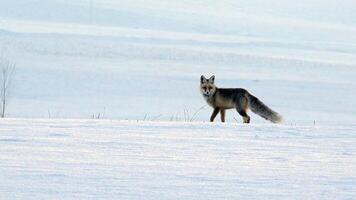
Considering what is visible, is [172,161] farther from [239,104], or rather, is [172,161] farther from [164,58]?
[164,58]

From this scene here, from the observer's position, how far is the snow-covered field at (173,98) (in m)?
3.85

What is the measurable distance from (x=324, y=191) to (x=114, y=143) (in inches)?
68.9

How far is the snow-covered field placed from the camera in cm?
385

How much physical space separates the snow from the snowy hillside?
25.1ft

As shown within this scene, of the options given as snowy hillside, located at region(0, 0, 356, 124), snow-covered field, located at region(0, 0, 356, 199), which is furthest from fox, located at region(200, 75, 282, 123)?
snowy hillside, located at region(0, 0, 356, 124)

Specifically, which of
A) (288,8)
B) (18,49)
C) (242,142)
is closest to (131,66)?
(18,49)

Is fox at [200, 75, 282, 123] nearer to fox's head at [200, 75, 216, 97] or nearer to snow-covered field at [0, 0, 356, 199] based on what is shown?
fox's head at [200, 75, 216, 97]

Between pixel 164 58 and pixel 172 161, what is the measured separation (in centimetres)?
2304

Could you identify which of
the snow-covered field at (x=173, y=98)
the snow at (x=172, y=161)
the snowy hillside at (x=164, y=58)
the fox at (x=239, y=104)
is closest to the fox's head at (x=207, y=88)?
the fox at (x=239, y=104)

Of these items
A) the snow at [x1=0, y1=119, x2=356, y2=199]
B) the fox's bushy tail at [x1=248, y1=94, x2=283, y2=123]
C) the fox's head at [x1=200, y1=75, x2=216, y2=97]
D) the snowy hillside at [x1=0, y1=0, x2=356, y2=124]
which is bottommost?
the snow at [x1=0, y1=119, x2=356, y2=199]

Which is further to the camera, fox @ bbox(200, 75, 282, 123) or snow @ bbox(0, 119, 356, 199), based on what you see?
fox @ bbox(200, 75, 282, 123)

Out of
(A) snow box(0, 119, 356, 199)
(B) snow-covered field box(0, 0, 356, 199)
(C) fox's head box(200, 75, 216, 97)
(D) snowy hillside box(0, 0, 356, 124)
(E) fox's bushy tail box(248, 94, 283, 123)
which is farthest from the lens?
(D) snowy hillside box(0, 0, 356, 124)

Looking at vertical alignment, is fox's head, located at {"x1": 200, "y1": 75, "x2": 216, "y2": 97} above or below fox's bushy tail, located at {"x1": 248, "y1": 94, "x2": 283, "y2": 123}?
above

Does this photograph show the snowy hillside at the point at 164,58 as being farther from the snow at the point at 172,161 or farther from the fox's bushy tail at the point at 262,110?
the snow at the point at 172,161
